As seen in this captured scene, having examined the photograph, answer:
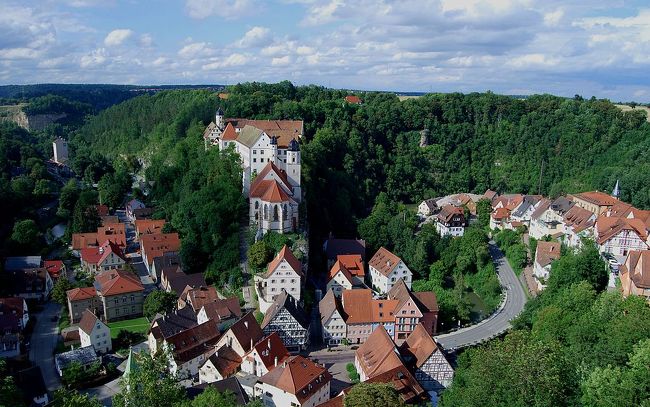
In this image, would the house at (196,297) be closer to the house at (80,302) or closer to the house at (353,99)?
the house at (80,302)

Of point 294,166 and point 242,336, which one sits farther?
point 294,166

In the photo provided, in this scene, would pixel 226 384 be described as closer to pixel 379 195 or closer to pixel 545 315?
pixel 545 315

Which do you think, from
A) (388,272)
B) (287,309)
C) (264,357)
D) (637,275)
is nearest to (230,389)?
(264,357)

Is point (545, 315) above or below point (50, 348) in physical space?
above

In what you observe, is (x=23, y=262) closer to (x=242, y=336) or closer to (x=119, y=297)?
(x=119, y=297)

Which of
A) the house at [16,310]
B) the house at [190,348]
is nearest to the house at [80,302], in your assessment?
the house at [16,310]

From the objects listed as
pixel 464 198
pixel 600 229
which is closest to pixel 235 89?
pixel 464 198

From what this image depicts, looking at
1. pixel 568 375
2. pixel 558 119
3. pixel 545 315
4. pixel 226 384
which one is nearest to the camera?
pixel 568 375
